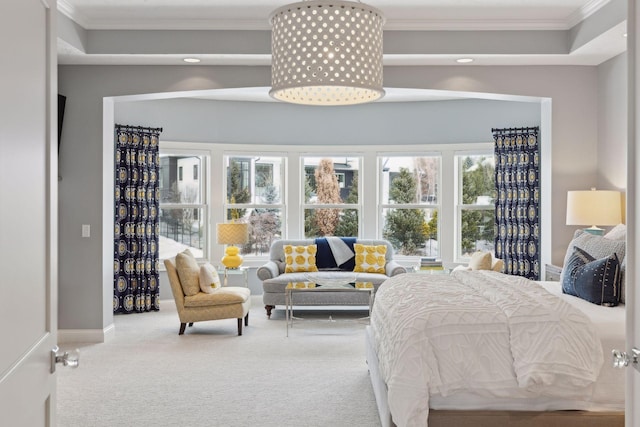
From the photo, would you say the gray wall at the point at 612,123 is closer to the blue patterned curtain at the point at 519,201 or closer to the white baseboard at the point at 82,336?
the blue patterned curtain at the point at 519,201

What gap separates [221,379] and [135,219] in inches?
136

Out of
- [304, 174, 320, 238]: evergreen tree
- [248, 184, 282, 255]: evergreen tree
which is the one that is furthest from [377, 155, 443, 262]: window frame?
[248, 184, 282, 255]: evergreen tree

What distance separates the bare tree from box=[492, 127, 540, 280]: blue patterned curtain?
2.32 meters

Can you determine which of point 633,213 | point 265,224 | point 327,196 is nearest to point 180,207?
point 265,224

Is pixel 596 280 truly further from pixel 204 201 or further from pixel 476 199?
pixel 204 201

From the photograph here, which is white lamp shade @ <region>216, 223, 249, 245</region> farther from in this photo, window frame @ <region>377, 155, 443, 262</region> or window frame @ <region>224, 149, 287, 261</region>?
window frame @ <region>377, 155, 443, 262</region>

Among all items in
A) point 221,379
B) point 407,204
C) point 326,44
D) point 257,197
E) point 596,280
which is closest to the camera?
point 326,44

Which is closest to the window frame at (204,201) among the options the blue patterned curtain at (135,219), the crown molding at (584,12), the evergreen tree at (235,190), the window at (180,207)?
the window at (180,207)

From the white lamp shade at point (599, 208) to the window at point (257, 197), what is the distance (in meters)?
4.44

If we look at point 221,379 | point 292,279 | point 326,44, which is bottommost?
point 221,379

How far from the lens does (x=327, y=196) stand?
879cm

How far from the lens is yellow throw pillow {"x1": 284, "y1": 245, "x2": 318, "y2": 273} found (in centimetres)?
773

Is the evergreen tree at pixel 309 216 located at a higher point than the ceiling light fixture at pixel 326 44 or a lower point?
lower

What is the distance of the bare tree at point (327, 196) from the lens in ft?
28.8
